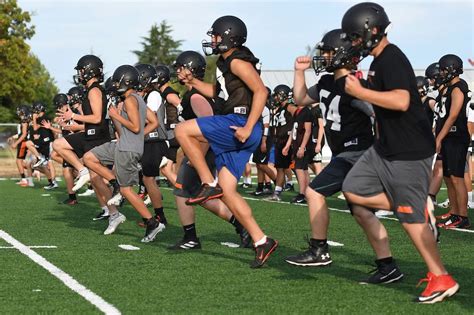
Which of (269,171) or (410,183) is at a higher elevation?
(410,183)

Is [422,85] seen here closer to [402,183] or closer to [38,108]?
[402,183]

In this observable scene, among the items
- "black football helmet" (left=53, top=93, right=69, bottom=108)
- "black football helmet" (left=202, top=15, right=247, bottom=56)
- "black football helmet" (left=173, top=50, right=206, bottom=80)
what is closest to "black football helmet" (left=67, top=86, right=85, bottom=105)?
"black football helmet" (left=53, top=93, right=69, bottom=108)

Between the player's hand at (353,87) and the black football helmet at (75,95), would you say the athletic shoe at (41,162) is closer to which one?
the black football helmet at (75,95)

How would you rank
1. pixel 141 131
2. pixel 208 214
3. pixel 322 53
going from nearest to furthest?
pixel 322 53 < pixel 141 131 < pixel 208 214

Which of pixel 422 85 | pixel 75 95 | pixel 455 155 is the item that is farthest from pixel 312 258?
pixel 75 95

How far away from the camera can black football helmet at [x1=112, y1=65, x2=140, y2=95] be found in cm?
951

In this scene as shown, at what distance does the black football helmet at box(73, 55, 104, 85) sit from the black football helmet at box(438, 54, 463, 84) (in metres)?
4.02

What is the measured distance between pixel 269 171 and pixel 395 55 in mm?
11467

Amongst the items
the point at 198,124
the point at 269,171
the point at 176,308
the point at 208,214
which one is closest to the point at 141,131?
the point at 198,124

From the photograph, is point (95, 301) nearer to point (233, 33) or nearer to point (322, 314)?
point (322, 314)

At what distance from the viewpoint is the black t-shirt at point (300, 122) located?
50.3 ft

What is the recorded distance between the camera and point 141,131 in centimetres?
974

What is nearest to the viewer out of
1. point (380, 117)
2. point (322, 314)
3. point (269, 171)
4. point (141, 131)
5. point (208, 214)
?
point (322, 314)

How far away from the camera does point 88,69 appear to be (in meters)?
10.6
